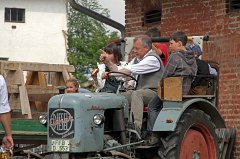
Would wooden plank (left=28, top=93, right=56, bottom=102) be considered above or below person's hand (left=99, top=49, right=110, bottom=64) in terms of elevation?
below

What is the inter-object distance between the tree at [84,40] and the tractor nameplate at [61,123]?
115 feet

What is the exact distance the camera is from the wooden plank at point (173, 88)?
369 inches

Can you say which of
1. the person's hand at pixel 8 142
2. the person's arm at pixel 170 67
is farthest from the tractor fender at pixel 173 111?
the person's hand at pixel 8 142

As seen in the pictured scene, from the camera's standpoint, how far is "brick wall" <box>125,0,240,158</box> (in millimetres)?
13727

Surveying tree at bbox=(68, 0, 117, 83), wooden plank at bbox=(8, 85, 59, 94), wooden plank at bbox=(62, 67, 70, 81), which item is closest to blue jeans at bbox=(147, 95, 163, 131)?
wooden plank at bbox=(8, 85, 59, 94)

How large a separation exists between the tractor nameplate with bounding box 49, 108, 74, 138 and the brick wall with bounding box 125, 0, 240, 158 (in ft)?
17.8

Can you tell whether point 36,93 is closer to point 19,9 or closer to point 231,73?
point 231,73

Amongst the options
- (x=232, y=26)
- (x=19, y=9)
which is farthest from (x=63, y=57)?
(x=232, y=26)

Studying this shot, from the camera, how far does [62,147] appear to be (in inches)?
353

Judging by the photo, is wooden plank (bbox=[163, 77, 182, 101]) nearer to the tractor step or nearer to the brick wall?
the tractor step

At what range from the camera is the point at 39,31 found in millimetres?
39031

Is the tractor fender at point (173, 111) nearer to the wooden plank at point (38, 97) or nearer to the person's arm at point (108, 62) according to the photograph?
the person's arm at point (108, 62)

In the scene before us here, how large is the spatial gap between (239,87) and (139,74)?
4338mm

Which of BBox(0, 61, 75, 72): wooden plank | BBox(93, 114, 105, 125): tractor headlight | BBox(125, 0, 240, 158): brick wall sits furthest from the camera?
BBox(125, 0, 240, 158): brick wall
